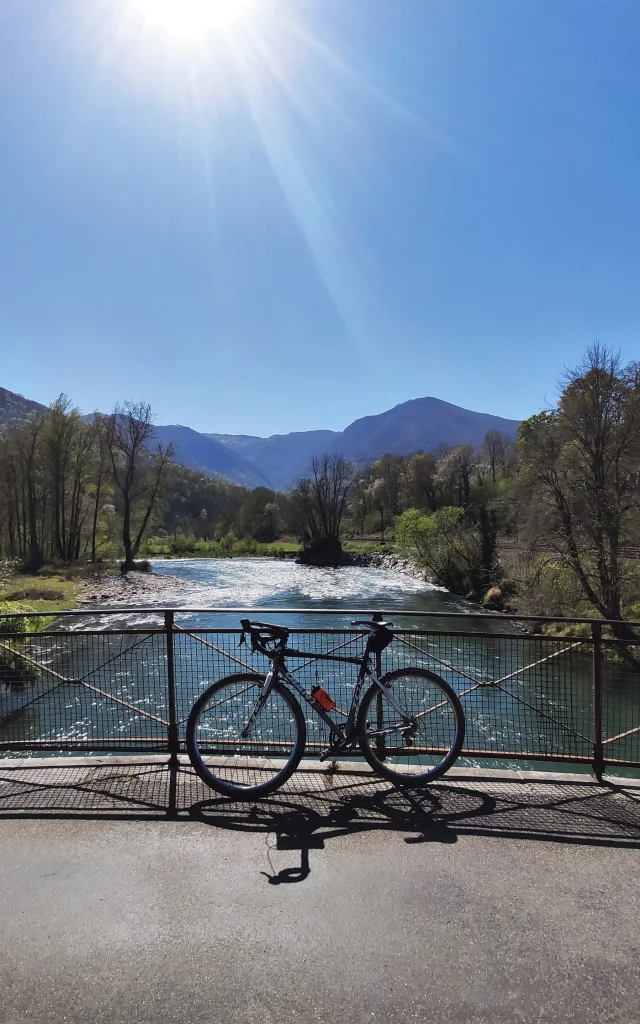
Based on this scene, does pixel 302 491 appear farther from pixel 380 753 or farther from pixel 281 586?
pixel 380 753

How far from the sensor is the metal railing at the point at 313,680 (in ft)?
15.0

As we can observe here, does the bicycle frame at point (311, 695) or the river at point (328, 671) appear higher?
the bicycle frame at point (311, 695)

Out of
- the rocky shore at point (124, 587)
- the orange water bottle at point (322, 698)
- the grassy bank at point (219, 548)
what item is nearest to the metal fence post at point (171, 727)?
the orange water bottle at point (322, 698)

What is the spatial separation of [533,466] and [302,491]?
50412 millimetres

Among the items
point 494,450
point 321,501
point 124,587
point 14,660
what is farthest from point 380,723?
point 494,450

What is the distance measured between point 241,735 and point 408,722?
1.22 meters

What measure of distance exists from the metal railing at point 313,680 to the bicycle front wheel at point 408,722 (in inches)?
10.4

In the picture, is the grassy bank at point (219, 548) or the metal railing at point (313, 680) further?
the grassy bank at point (219, 548)

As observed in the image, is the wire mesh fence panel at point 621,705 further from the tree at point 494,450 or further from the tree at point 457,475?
the tree at point 494,450

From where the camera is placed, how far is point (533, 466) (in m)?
21.7

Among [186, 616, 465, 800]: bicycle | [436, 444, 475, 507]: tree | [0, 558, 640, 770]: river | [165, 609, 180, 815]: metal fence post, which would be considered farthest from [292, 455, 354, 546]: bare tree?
[186, 616, 465, 800]: bicycle

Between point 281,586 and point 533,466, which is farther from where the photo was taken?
point 281,586

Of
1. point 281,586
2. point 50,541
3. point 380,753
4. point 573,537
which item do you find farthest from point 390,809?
point 50,541

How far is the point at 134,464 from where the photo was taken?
154ft
